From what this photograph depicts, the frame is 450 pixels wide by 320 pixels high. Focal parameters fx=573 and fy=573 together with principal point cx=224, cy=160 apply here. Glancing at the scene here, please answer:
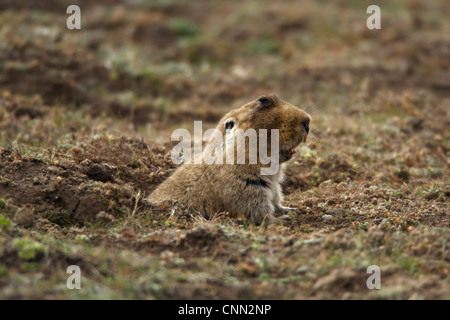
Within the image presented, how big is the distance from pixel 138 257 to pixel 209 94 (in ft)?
27.3

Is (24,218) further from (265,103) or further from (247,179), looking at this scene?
(265,103)

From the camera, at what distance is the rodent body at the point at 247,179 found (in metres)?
6.18

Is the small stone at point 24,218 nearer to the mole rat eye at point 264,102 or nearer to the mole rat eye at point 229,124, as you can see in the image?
the mole rat eye at point 229,124

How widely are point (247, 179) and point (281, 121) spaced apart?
737 millimetres

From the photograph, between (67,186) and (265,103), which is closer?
(67,186)

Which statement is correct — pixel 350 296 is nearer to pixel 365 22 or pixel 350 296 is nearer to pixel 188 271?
pixel 188 271

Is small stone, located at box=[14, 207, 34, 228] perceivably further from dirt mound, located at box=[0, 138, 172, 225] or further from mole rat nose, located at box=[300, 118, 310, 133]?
mole rat nose, located at box=[300, 118, 310, 133]

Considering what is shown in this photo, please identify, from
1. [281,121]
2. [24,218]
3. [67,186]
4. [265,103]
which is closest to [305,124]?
[281,121]

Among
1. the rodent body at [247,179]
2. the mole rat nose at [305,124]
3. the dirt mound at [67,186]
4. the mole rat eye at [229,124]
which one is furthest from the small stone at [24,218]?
the mole rat nose at [305,124]

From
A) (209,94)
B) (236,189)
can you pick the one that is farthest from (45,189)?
(209,94)

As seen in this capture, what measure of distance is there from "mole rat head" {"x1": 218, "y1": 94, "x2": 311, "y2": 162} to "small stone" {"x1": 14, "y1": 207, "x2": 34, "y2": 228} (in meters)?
2.40

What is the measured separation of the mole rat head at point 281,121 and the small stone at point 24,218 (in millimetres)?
2403

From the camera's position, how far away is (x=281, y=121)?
6273 mm

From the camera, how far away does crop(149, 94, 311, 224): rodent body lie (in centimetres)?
618
